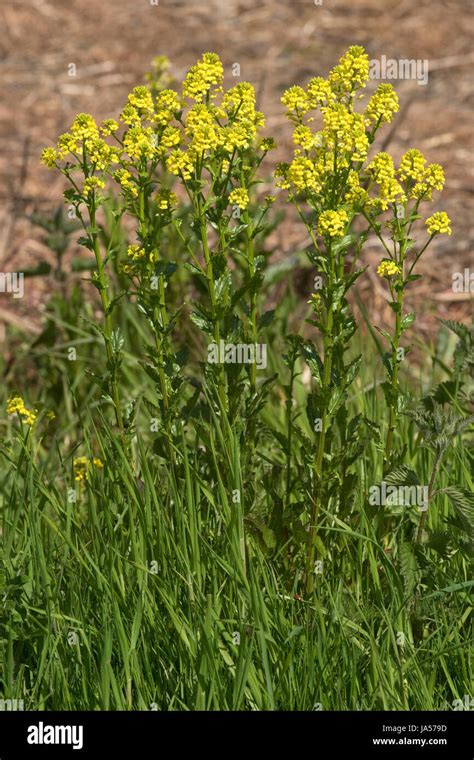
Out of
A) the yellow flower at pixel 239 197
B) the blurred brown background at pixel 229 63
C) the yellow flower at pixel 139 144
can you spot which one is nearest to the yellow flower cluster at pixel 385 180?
the yellow flower at pixel 239 197

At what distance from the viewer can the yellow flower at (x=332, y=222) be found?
2.89 meters

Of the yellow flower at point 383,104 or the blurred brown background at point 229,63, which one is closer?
the yellow flower at point 383,104

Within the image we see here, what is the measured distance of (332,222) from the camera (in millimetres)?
2895

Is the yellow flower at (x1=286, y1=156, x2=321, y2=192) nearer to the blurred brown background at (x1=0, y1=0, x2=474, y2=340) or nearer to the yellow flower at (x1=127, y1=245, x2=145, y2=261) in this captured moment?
the yellow flower at (x1=127, y1=245, x2=145, y2=261)

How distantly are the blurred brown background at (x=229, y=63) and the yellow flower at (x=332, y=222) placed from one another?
3.16m

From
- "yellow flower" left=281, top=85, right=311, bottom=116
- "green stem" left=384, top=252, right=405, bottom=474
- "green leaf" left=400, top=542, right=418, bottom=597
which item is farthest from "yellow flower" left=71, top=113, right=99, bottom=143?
"green leaf" left=400, top=542, right=418, bottom=597

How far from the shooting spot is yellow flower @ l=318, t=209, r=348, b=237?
9.49 feet

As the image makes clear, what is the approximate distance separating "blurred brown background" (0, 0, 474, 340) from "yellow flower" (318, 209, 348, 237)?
10.4 ft

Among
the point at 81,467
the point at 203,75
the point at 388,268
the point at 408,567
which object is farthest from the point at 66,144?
the point at 408,567

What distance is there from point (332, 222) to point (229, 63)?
566cm

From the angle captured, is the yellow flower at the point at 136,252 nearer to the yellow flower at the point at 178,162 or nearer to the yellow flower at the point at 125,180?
→ the yellow flower at the point at 125,180

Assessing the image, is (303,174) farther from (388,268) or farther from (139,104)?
(139,104)

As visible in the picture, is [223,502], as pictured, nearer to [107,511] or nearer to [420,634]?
[107,511]
